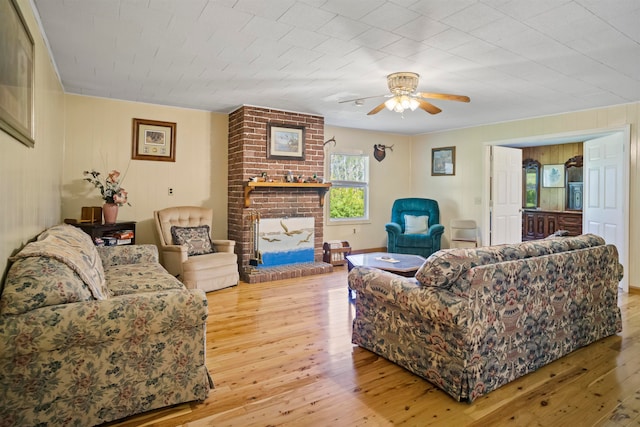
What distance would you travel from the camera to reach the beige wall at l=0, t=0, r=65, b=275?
72.0 inches

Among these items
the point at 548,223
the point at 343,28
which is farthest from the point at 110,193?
the point at 548,223

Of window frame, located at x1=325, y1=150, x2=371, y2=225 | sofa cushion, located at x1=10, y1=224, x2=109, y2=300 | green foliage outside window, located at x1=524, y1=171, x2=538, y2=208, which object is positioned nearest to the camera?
sofa cushion, located at x1=10, y1=224, x2=109, y2=300

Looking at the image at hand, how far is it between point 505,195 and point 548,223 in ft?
7.86

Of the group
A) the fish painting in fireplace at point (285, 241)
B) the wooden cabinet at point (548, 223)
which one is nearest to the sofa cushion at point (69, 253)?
the fish painting in fireplace at point (285, 241)

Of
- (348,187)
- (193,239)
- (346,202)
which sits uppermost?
(348,187)

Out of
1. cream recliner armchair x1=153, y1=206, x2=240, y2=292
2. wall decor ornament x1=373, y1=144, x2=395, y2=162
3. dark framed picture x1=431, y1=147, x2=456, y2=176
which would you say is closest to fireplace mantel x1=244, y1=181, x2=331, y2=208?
cream recliner armchair x1=153, y1=206, x2=240, y2=292

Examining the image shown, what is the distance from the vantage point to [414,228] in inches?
250

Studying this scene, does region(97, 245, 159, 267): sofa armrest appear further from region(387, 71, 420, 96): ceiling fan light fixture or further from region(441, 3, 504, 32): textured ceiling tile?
region(441, 3, 504, 32): textured ceiling tile

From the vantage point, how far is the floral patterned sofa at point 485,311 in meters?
2.08

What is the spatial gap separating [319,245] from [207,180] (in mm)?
1935

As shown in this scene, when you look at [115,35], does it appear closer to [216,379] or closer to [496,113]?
[216,379]

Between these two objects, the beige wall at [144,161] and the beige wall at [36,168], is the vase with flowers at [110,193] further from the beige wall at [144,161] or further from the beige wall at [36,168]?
the beige wall at [36,168]

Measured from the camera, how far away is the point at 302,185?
5461mm

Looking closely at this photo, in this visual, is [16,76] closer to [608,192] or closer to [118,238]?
[118,238]
